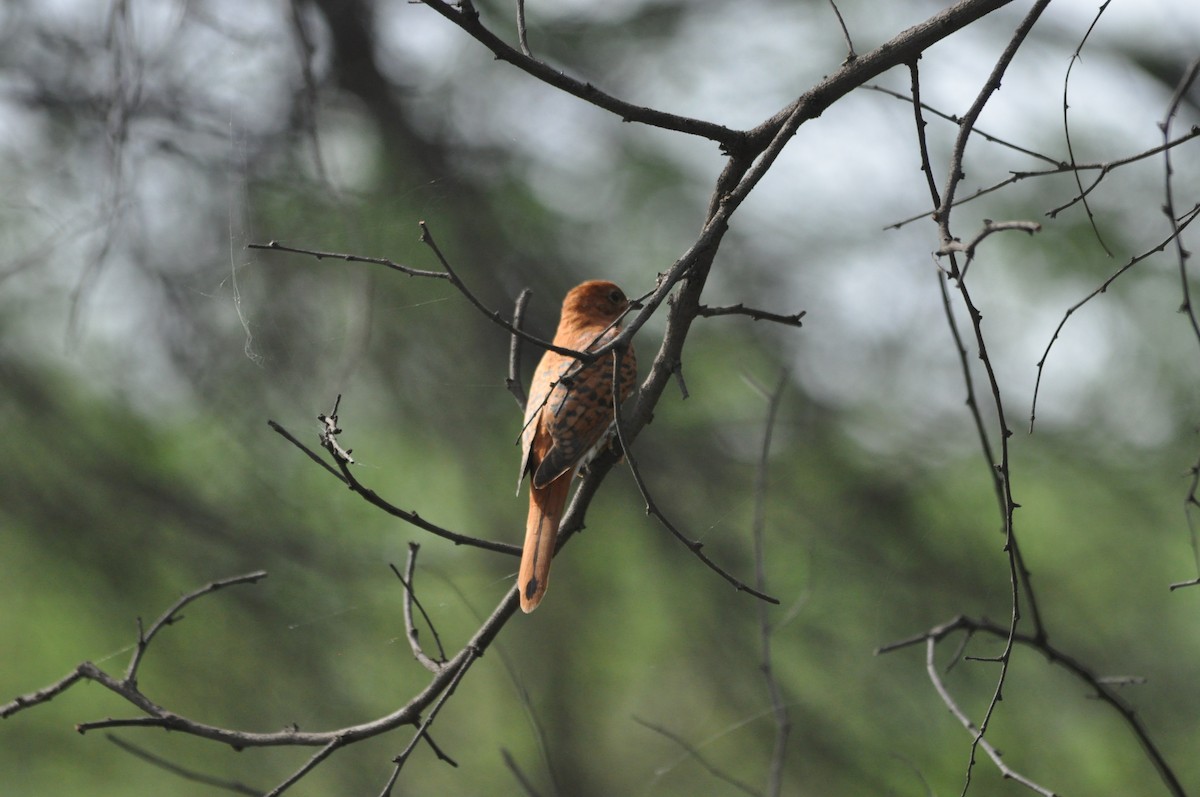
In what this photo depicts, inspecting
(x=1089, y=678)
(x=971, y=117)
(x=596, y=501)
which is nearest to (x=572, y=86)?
(x=971, y=117)

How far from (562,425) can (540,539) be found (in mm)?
418

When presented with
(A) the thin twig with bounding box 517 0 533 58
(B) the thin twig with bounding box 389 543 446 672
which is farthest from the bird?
(A) the thin twig with bounding box 517 0 533 58

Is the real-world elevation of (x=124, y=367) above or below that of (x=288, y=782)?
above

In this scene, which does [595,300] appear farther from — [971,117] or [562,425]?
[971,117]

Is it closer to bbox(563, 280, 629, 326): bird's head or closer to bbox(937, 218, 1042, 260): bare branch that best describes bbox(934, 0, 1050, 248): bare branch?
bbox(937, 218, 1042, 260): bare branch

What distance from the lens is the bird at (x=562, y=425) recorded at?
2418mm

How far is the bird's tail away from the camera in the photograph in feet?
7.57

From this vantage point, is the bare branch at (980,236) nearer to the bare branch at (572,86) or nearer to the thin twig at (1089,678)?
the bare branch at (572,86)

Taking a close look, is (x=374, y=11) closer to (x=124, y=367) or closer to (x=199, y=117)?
(x=199, y=117)

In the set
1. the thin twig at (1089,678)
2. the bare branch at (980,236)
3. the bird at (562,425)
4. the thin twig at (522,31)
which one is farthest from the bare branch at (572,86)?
the thin twig at (1089,678)

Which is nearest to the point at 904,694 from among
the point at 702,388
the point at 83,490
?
the point at 702,388

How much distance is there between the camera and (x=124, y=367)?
252 inches

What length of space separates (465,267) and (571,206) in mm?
1450

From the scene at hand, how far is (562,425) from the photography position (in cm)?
282
